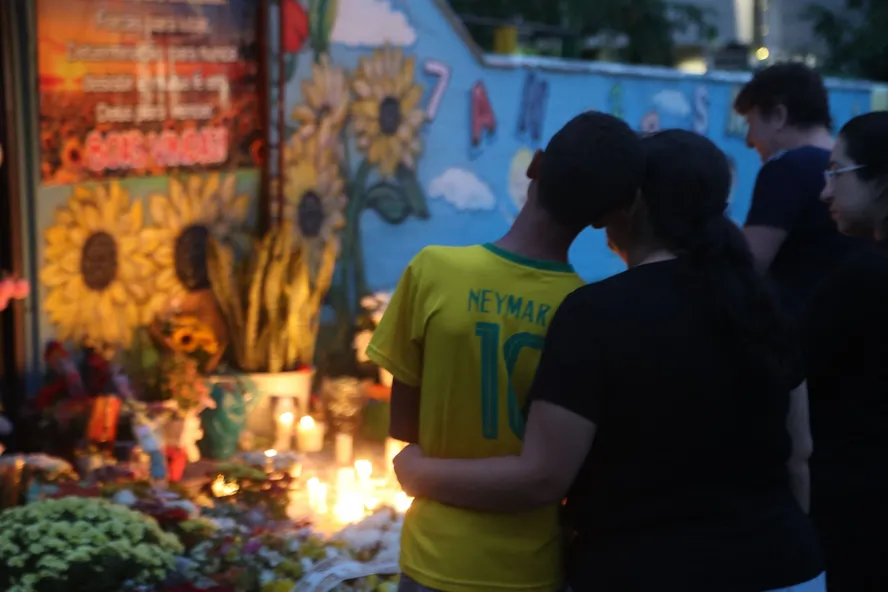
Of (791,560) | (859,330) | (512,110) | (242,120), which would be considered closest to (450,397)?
(791,560)

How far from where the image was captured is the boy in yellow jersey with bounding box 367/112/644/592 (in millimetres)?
2332

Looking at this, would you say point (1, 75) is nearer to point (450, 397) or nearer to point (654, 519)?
point (450, 397)

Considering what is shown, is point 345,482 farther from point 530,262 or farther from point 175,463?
point 530,262

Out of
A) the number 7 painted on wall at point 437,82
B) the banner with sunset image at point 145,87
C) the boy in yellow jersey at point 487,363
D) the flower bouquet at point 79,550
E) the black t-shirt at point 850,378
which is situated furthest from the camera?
the number 7 painted on wall at point 437,82

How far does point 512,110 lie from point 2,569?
17.9 ft

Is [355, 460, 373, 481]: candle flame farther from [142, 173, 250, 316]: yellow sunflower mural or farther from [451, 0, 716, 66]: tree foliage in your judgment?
[451, 0, 716, 66]: tree foliage

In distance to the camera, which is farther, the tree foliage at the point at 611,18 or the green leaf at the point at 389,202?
the tree foliage at the point at 611,18

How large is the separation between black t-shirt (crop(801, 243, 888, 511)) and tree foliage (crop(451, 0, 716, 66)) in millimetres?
11024

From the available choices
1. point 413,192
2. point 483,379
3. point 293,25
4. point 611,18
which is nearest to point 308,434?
point 413,192

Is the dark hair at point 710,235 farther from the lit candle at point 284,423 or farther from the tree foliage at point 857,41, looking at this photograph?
the tree foliage at point 857,41

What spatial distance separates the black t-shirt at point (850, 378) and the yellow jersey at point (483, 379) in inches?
29.4

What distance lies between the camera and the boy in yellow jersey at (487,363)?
233 cm

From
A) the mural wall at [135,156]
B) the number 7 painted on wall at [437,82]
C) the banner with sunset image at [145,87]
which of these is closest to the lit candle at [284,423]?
the mural wall at [135,156]

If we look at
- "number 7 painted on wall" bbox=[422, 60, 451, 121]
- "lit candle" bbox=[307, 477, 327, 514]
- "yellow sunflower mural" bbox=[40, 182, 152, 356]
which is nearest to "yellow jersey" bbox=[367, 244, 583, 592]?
"lit candle" bbox=[307, 477, 327, 514]
